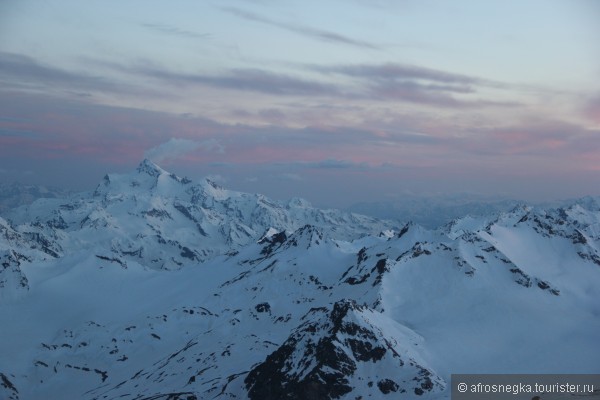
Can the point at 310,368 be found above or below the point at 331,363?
below

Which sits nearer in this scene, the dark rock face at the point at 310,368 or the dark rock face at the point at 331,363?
the dark rock face at the point at 310,368

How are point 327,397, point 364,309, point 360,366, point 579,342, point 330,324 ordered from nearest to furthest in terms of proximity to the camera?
point 327,397 → point 360,366 → point 330,324 → point 364,309 → point 579,342

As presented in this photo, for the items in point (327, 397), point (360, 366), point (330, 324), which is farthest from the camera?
point (330, 324)

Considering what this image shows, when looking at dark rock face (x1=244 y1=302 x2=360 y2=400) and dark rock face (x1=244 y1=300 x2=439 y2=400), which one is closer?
dark rock face (x1=244 y1=302 x2=360 y2=400)

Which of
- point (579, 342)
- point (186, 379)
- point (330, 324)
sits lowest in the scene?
point (186, 379)

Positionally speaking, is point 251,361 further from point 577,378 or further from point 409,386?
point 577,378

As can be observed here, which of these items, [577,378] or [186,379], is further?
[186,379]

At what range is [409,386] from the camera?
137m

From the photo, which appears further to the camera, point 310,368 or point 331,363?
point 310,368

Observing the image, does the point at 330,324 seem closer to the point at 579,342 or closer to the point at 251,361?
the point at 251,361

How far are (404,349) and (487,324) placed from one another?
5225cm

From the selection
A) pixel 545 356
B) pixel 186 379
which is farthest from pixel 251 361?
pixel 545 356

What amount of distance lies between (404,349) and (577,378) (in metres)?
44.9

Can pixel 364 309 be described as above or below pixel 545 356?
above
